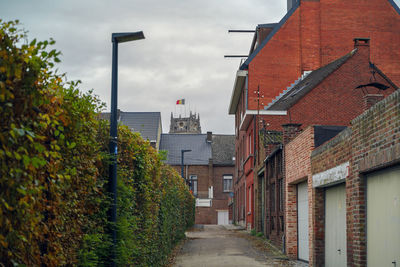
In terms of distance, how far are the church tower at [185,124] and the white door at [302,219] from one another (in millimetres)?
127305

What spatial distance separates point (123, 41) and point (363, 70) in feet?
57.7

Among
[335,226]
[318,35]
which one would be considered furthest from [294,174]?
[318,35]

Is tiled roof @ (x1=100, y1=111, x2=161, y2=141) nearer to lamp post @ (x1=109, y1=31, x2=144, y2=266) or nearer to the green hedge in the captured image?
lamp post @ (x1=109, y1=31, x2=144, y2=266)

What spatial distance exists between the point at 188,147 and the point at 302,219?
162 ft

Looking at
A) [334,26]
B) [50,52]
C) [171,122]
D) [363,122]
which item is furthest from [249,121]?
[171,122]

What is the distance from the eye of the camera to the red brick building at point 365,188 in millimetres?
8743

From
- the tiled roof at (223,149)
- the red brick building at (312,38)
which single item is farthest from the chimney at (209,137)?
the red brick building at (312,38)

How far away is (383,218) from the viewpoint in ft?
30.5

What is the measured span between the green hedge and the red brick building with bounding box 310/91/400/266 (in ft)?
13.7

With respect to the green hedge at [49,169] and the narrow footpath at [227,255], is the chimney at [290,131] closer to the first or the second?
the narrow footpath at [227,255]

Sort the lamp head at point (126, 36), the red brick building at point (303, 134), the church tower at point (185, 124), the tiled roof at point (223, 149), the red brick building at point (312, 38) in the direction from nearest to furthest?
the lamp head at point (126, 36)
the red brick building at point (303, 134)
the red brick building at point (312, 38)
the tiled roof at point (223, 149)
the church tower at point (185, 124)

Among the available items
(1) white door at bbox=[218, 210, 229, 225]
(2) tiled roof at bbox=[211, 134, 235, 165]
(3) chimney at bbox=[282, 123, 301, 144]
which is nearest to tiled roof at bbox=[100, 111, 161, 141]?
(2) tiled roof at bbox=[211, 134, 235, 165]

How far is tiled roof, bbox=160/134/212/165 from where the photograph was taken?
63906 mm

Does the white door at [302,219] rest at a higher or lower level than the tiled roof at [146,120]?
lower
